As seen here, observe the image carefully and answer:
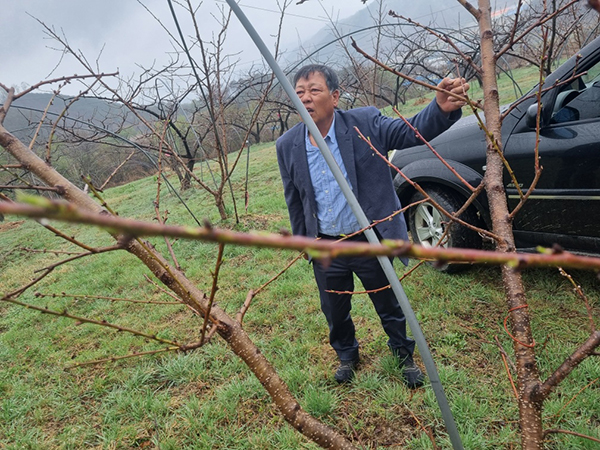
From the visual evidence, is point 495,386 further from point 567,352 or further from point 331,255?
point 331,255

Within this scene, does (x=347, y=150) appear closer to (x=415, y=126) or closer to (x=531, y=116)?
(x=415, y=126)

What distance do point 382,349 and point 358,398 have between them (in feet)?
1.54

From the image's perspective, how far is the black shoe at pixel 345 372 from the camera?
2.42 m

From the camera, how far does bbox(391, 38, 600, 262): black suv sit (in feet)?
7.32

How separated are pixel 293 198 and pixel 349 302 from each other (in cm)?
77

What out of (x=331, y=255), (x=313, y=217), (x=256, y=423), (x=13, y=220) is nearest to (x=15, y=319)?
(x=256, y=423)

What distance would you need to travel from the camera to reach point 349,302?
230 cm

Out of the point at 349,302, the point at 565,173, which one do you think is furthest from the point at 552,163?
the point at 349,302

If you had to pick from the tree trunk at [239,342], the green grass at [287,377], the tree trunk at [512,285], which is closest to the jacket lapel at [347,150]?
the tree trunk at [512,285]

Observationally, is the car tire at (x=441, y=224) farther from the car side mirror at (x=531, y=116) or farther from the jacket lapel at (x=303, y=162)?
the jacket lapel at (x=303, y=162)

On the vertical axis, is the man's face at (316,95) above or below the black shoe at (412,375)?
above

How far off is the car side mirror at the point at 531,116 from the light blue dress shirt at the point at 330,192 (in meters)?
1.34

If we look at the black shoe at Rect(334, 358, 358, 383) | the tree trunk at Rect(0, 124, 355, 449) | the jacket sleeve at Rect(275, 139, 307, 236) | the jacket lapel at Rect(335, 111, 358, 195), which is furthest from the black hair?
the black shoe at Rect(334, 358, 358, 383)

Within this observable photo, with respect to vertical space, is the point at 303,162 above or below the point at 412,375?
above
